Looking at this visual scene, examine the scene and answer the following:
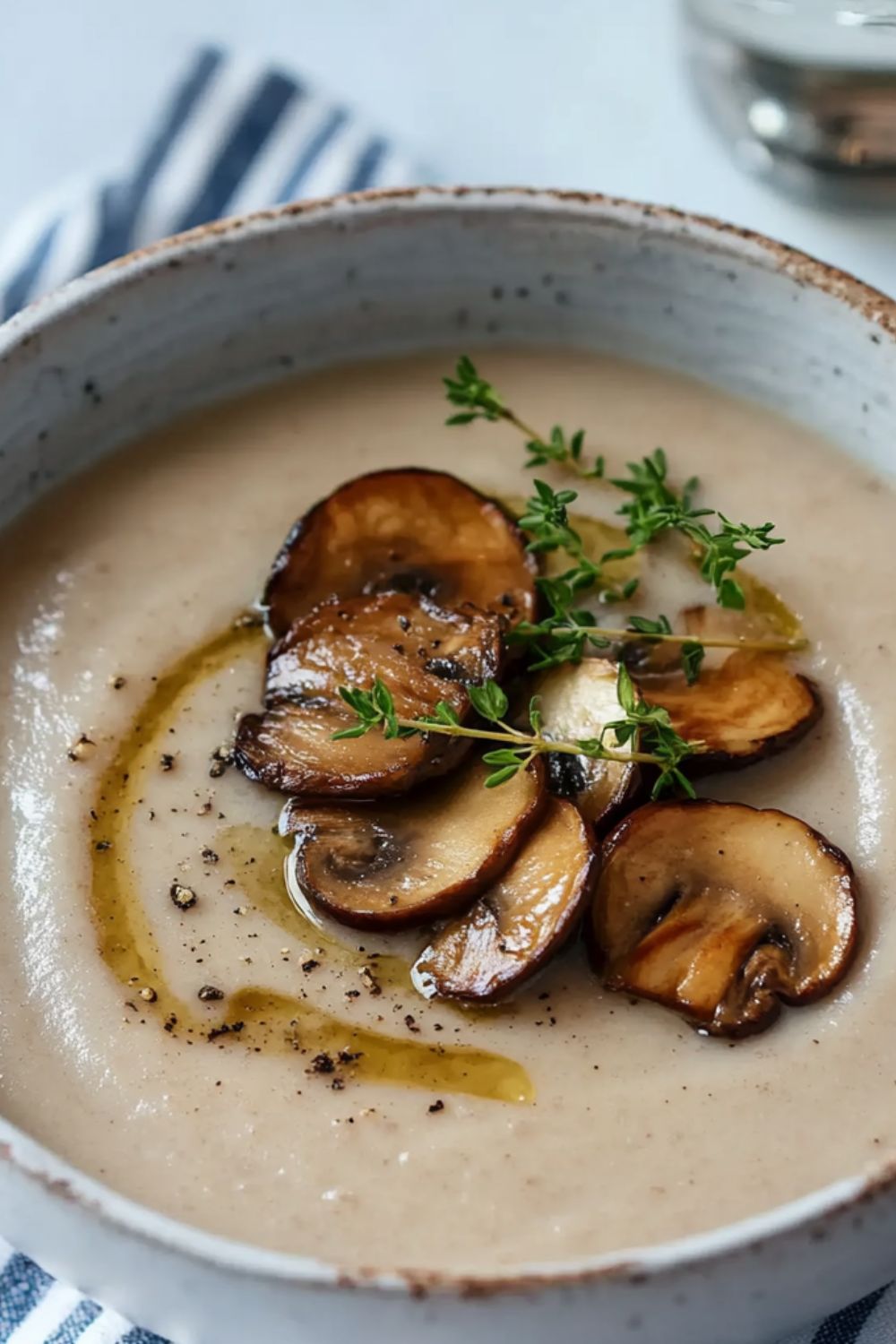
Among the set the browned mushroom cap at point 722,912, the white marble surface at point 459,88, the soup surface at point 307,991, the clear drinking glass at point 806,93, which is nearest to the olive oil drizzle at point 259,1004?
the soup surface at point 307,991

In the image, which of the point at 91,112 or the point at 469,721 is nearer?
the point at 469,721

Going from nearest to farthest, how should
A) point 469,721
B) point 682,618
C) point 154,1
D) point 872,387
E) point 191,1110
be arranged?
point 191,1110 < point 469,721 < point 682,618 < point 872,387 < point 154,1

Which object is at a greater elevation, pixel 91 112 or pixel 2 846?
pixel 91 112

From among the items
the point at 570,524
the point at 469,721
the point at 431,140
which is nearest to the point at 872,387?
the point at 570,524

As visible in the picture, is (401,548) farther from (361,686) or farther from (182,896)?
(182,896)

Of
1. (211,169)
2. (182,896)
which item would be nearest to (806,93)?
(211,169)

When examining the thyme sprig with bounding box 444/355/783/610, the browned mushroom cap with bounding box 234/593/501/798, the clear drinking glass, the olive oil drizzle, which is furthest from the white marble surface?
the olive oil drizzle

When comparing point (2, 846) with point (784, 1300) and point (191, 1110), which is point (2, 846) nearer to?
point (191, 1110)
